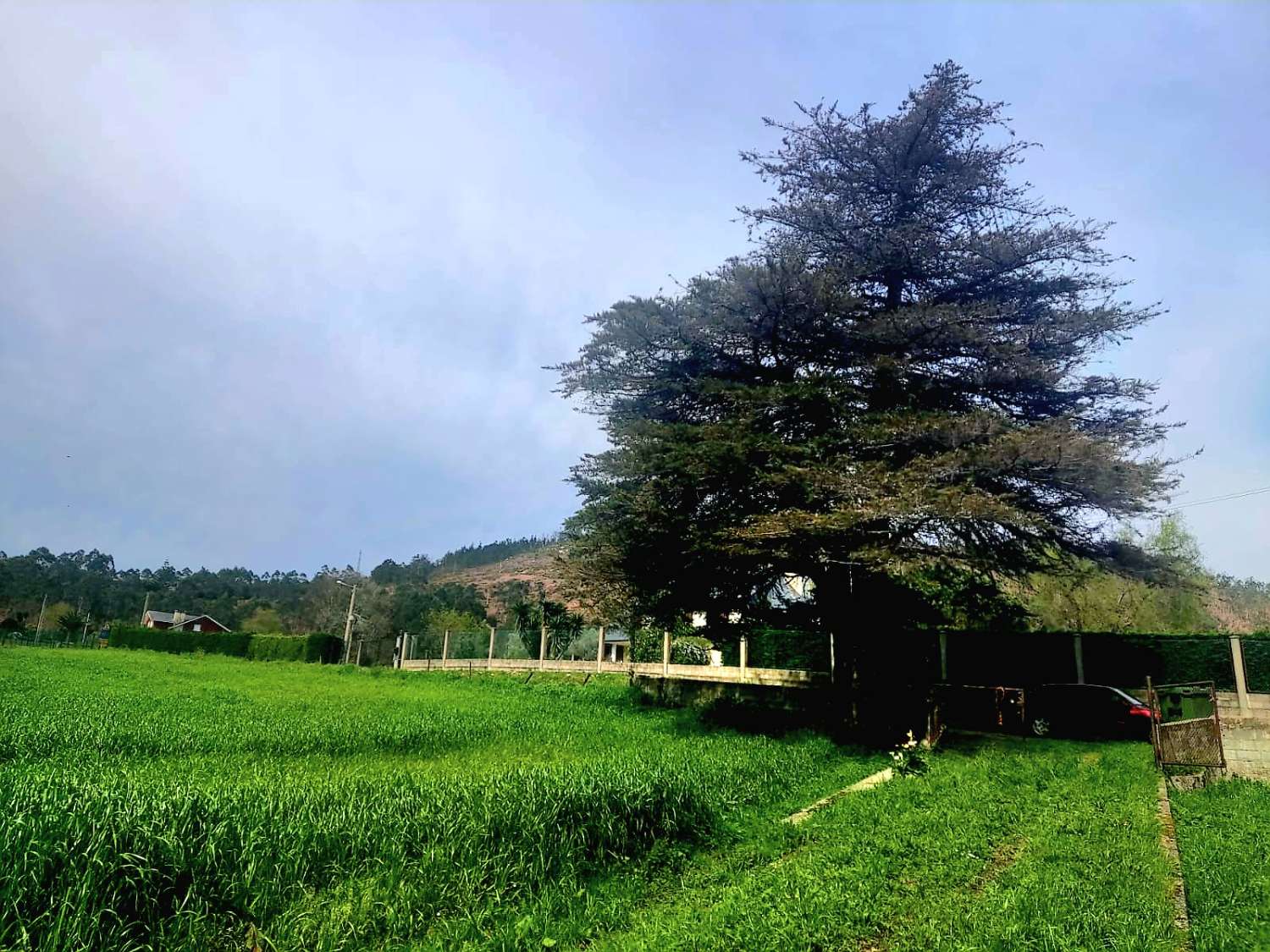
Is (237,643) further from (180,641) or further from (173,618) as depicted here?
(173,618)

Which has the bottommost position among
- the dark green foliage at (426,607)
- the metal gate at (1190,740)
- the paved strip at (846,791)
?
the paved strip at (846,791)

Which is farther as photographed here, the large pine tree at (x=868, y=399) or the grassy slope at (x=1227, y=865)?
the large pine tree at (x=868, y=399)

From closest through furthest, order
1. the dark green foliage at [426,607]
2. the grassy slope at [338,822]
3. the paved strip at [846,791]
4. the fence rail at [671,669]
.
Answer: the grassy slope at [338,822], the paved strip at [846,791], the fence rail at [671,669], the dark green foliage at [426,607]

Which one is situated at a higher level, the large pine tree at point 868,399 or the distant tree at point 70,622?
the large pine tree at point 868,399

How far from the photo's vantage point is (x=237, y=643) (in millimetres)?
50188

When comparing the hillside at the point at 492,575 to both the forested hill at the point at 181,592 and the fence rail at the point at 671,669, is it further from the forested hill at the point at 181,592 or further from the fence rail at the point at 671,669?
the fence rail at the point at 671,669

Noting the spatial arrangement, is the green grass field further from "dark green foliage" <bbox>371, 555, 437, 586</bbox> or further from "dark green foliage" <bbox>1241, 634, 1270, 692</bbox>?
"dark green foliage" <bbox>371, 555, 437, 586</bbox>

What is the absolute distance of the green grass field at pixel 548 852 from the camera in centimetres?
416

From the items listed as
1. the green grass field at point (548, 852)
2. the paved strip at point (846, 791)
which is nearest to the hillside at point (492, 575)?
the paved strip at point (846, 791)

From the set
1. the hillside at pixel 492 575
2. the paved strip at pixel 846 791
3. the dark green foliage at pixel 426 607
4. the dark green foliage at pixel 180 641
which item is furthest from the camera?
the hillside at pixel 492 575

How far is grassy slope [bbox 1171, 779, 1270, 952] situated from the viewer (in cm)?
445

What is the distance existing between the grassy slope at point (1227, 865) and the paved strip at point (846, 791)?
10.2 feet

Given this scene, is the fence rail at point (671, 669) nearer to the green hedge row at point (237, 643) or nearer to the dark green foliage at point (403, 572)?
the green hedge row at point (237, 643)

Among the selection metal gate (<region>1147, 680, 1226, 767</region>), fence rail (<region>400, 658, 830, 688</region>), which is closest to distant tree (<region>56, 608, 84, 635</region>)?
fence rail (<region>400, 658, 830, 688</region>)
